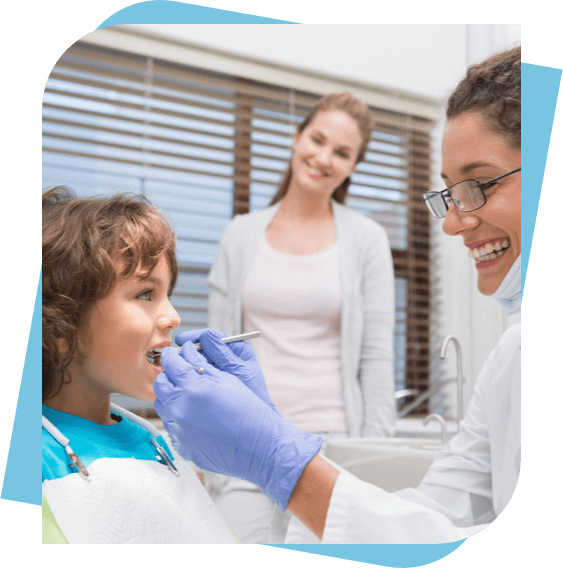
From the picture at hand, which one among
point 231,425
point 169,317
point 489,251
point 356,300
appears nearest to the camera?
point 231,425

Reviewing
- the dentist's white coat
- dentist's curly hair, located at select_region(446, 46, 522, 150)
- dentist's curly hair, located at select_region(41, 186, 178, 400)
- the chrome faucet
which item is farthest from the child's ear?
dentist's curly hair, located at select_region(446, 46, 522, 150)

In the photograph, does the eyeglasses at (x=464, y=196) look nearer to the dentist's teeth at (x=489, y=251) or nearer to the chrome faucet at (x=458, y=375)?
the dentist's teeth at (x=489, y=251)

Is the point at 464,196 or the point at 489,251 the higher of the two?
the point at 464,196

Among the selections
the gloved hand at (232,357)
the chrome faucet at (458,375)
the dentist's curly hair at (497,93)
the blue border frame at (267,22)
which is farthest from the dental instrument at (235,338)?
the dentist's curly hair at (497,93)

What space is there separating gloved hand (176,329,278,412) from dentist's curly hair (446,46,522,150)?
2.30ft

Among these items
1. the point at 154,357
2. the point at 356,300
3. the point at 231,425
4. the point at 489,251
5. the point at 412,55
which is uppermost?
the point at 412,55

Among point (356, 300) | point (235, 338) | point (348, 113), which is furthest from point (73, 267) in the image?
point (348, 113)

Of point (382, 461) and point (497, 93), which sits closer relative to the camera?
point (497, 93)

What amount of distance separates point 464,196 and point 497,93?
23 cm

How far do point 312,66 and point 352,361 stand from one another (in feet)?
2.31

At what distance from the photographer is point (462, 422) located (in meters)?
1.34

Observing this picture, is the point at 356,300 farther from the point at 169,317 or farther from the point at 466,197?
the point at 169,317

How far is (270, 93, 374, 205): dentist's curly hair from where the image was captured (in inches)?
54.4

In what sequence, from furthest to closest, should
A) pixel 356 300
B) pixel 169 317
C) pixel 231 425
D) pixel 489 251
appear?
pixel 356 300, pixel 489 251, pixel 169 317, pixel 231 425
